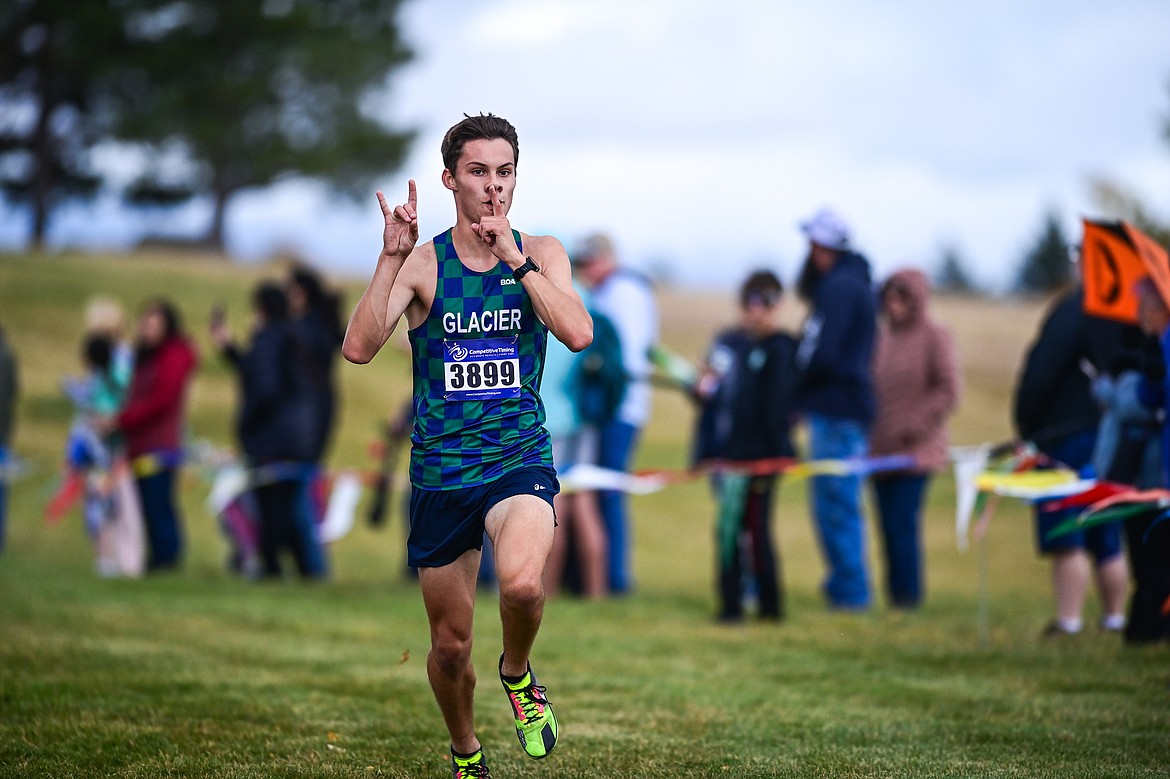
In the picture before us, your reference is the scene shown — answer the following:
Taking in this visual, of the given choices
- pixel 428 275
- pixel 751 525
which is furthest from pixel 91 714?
pixel 751 525

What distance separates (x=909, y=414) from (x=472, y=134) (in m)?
6.55

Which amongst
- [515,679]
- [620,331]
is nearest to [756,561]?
[620,331]

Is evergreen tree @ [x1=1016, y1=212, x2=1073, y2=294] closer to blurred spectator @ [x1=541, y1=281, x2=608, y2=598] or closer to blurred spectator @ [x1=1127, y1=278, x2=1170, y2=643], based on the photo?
blurred spectator @ [x1=541, y1=281, x2=608, y2=598]

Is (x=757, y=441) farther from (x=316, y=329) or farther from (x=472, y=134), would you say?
(x=472, y=134)

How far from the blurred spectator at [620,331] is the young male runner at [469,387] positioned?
6346 mm

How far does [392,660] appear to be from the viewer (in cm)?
815

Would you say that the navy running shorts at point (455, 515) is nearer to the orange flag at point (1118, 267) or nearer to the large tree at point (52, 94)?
the orange flag at point (1118, 267)

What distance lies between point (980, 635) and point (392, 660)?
3.60 m

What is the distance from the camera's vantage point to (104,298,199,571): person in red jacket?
12797mm

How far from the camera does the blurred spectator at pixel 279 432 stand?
40.5 ft

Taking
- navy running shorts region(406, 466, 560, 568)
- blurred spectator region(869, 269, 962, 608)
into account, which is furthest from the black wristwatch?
blurred spectator region(869, 269, 962, 608)

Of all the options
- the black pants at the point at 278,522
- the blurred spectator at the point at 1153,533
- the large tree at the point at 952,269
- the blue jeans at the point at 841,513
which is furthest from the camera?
the large tree at the point at 952,269

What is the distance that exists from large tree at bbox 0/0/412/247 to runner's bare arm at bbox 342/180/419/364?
3714 centimetres

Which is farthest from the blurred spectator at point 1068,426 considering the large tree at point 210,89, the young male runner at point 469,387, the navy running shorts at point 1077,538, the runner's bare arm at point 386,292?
the large tree at point 210,89
